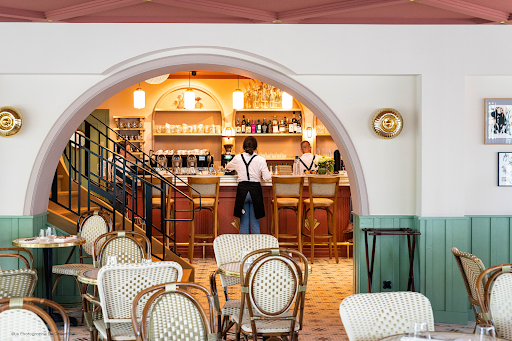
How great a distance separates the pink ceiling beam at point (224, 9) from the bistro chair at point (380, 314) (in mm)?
2991

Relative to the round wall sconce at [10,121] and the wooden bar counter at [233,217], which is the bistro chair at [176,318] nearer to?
the round wall sconce at [10,121]

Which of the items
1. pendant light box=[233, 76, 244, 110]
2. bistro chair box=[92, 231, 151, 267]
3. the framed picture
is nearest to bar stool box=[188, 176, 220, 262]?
pendant light box=[233, 76, 244, 110]

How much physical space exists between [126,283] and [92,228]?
8.48ft

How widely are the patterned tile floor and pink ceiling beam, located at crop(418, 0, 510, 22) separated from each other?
2953 millimetres

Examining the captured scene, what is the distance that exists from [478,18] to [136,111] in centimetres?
721

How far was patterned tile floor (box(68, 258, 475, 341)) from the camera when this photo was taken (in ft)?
14.3

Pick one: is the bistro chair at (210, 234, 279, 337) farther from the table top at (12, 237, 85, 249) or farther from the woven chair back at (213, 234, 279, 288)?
the table top at (12, 237, 85, 249)

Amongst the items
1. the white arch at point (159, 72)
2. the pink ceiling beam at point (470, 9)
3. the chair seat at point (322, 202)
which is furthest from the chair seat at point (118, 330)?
the chair seat at point (322, 202)

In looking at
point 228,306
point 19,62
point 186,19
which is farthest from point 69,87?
point 228,306

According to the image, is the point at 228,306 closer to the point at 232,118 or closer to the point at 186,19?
the point at 186,19

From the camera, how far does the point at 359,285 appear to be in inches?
193

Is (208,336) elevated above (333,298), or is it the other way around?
(208,336)

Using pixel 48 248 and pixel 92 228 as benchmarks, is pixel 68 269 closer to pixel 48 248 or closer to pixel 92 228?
pixel 48 248

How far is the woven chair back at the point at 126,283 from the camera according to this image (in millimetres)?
2969
